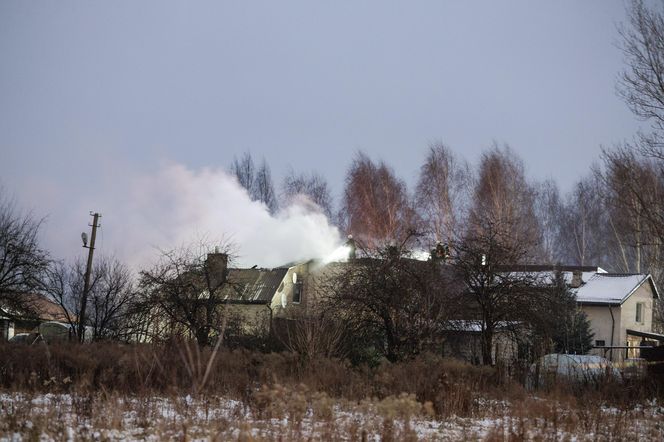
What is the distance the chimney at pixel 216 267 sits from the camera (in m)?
32.7

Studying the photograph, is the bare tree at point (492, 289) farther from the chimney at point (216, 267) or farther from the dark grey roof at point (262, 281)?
the dark grey roof at point (262, 281)

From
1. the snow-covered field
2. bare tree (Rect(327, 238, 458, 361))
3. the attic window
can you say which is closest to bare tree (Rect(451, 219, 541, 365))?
bare tree (Rect(327, 238, 458, 361))

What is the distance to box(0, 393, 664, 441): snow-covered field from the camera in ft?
33.5

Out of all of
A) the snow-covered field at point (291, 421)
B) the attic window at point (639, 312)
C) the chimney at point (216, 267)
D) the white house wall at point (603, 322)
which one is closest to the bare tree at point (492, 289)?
the chimney at point (216, 267)

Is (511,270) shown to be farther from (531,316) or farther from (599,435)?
(599,435)

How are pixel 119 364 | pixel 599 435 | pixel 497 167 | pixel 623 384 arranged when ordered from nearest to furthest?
1. pixel 599 435
2. pixel 119 364
3. pixel 623 384
4. pixel 497 167

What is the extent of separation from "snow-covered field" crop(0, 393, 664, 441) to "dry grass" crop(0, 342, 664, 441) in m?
0.03

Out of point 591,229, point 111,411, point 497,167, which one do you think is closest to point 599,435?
point 111,411

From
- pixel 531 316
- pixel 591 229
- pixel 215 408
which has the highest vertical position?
pixel 591 229

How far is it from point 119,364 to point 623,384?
11.9 metres

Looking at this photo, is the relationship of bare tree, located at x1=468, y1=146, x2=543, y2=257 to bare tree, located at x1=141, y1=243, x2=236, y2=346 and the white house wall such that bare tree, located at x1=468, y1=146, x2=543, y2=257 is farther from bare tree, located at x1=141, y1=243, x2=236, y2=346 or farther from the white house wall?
bare tree, located at x1=141, y1=243, x2=236, y2=346

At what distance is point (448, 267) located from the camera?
31234 mm

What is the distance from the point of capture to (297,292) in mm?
49500

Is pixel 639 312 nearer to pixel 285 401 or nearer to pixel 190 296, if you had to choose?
pixel 190 296
